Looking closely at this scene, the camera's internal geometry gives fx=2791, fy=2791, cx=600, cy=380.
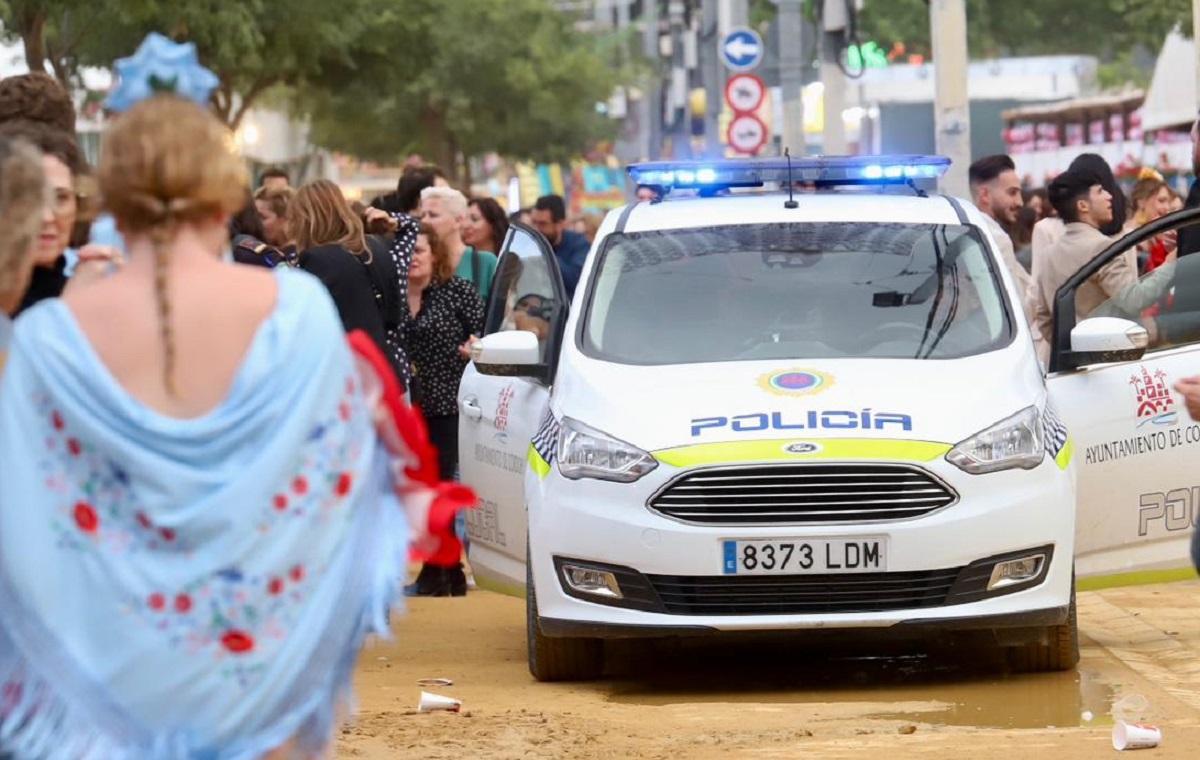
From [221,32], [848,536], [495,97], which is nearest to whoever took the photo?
[848,536]

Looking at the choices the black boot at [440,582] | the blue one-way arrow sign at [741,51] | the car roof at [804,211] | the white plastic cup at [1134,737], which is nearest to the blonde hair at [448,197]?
the black boot at [440,582]

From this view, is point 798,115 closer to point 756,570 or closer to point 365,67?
point 365,67

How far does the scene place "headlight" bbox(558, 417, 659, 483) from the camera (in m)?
9.09

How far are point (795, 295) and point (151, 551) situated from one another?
5808 millimetres

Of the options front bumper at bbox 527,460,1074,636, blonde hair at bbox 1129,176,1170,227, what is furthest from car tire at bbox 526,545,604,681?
blonde hair at bbox 1129,176,1170,227

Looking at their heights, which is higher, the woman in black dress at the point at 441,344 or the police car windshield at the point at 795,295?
the police car windshield at the point at 795,295

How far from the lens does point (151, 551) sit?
4461mm

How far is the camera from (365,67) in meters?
34.5

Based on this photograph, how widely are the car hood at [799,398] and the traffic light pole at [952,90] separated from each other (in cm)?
1086

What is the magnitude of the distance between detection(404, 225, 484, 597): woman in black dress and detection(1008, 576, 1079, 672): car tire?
4.00 metres

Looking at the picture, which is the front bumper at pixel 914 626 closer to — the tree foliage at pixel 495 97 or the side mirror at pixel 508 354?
the side mirror at pixel 508 354

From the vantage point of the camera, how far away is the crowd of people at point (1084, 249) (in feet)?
34.1

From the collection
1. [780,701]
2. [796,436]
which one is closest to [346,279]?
[796,436]

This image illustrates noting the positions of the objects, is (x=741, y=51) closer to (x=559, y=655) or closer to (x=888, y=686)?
(x=559, y=655)
